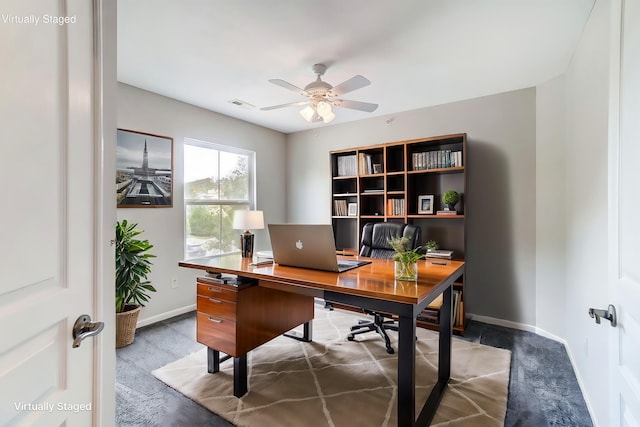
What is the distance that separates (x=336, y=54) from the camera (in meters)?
2.40

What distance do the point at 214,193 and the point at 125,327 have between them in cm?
181

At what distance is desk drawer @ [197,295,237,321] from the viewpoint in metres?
1.96

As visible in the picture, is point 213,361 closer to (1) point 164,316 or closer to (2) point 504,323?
(1) point 164,316

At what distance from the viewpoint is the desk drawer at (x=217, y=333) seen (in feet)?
6.42

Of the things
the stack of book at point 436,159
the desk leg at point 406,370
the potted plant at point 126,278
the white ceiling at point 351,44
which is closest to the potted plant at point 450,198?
the stack of book at point 436,159

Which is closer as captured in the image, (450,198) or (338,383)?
(338,383)

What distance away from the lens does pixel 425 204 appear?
3461 mm

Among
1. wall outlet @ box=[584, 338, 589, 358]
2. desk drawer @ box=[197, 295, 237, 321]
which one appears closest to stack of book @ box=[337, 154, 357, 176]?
desk drawer @ box=[197, 295, 237, 321]

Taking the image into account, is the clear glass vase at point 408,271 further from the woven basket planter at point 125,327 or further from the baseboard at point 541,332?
the woven basket planter at point 125,327

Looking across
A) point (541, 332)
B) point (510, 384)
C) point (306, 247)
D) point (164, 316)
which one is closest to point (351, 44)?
point (306, 247)

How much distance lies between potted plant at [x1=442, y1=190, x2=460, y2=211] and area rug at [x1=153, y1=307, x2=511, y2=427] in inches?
52.4

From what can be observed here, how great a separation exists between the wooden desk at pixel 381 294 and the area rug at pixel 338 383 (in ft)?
0.42

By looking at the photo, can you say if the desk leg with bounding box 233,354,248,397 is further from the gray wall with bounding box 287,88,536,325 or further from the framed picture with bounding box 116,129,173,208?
the gray wall with bounding box 287,88,536,325

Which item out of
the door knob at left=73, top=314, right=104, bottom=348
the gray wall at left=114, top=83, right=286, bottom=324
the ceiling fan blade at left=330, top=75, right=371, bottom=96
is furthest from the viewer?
the gray wall at left=114, top=83, right=286, bottom=324
